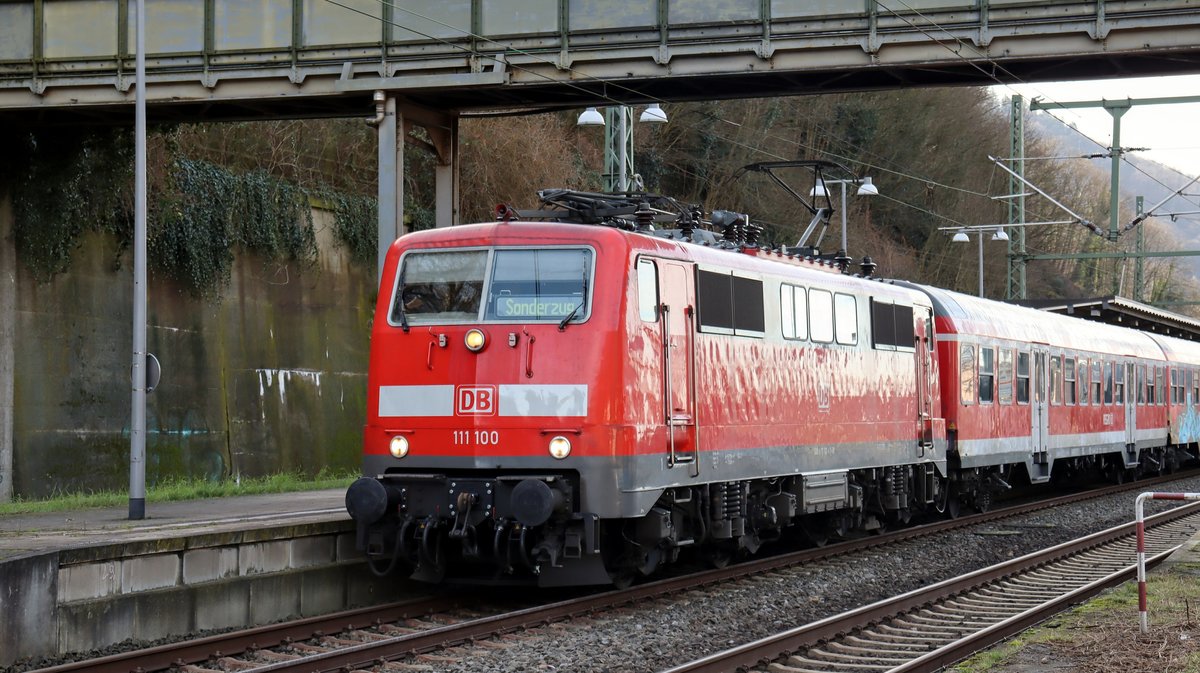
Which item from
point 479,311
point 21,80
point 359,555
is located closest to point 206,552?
point 359,555

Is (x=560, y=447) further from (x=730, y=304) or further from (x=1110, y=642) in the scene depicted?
(x=1110, y=642)

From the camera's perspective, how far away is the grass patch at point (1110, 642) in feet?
30.8

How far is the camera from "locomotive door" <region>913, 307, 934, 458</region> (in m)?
19.3

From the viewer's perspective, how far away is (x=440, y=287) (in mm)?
12969

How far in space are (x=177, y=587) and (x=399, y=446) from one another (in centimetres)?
230

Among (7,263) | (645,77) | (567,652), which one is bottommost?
(567,652)

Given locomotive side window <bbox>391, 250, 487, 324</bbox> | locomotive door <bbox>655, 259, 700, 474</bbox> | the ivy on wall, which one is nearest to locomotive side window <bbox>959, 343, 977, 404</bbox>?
locomotive door <bbox>655, 259, 700, 474</bbox>

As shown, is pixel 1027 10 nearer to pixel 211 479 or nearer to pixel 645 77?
pixel 645 77

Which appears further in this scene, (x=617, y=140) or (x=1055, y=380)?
(x=1055, y=380)

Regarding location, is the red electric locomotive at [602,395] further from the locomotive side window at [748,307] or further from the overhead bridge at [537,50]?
the overhead bridge at [537,50]

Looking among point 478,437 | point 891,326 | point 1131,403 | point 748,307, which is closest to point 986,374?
point 891,326

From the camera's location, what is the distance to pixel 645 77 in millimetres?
18297

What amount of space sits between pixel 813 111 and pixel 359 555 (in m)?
39.6

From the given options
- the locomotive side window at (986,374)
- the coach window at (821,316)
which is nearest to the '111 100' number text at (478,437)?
the coach window at (821,316)
